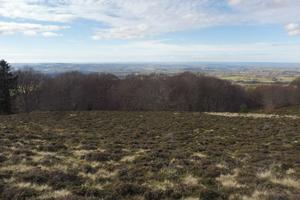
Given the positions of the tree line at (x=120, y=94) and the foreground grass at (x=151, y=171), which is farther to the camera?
the tree line at (x=120, y=94)

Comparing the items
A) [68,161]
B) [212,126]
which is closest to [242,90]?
[212,126]

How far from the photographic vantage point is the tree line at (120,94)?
2290 inches

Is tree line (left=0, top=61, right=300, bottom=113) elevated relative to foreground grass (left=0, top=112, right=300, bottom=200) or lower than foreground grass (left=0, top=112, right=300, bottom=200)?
lower

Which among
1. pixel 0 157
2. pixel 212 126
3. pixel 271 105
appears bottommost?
pixel 271 105

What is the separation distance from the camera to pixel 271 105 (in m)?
71.8

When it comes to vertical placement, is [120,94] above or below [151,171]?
below

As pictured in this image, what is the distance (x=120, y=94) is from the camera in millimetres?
62281

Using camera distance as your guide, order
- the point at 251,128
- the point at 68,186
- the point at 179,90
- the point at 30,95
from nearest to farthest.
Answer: the point at 68,186 → the point at 251,128 → the point at 30,95 → the point at 179,90

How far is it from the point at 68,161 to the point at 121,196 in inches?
166

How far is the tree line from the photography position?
2290 inches

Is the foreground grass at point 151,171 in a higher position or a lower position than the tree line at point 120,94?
higher

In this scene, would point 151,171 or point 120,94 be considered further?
point 120,94

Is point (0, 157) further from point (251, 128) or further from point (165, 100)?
point (165, 100)

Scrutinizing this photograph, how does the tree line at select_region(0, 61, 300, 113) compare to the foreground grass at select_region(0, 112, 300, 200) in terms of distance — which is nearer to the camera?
the foreground grass at select_region(0, 112, 300, 200)
